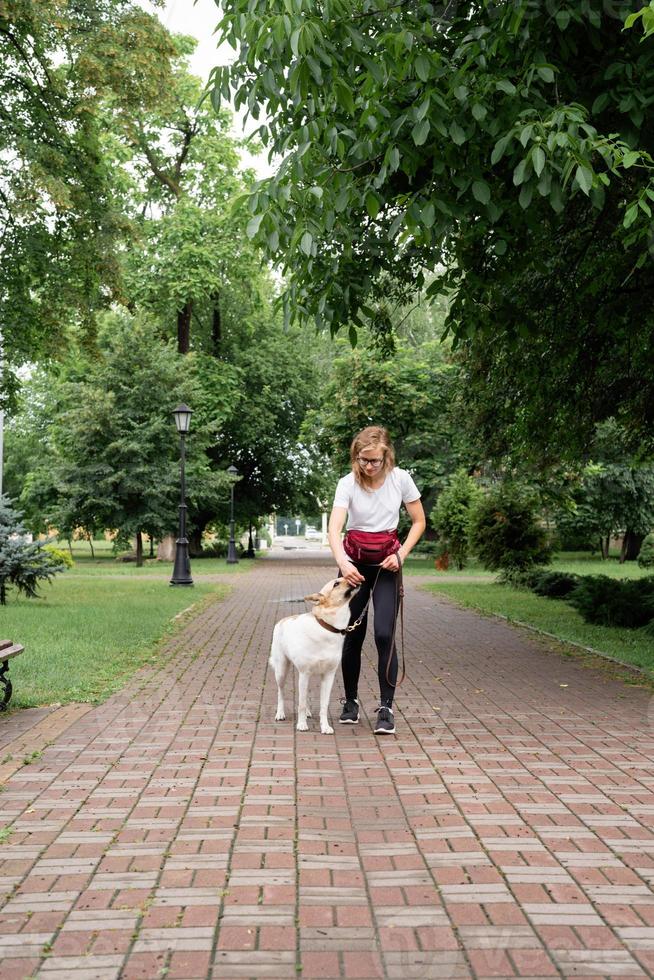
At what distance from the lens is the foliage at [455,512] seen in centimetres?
3017

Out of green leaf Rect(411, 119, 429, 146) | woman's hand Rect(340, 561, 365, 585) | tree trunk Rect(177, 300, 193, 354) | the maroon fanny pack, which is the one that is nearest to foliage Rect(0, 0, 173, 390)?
green leaf Rect(411, 119, 429, 146)

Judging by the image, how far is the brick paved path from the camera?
10.8 ft

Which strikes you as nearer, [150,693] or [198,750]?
[198,750]

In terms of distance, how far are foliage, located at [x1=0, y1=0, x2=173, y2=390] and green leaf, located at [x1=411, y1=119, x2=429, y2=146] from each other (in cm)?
1029

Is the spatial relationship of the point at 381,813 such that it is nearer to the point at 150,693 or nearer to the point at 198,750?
the point at 198,750

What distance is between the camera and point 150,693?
8398 millimetres

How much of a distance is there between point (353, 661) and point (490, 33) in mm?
4763

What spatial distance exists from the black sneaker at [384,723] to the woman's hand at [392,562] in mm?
974

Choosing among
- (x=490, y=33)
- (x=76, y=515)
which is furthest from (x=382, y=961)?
(x=76, y=515)

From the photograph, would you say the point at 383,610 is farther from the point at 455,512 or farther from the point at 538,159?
the point at 455,512

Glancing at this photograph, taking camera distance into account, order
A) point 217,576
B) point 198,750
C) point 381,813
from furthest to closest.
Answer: point 217,576, point 198,750, point 381,813

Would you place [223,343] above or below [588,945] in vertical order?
above

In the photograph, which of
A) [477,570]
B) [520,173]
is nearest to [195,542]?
[477,570]

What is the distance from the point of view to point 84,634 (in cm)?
1221
